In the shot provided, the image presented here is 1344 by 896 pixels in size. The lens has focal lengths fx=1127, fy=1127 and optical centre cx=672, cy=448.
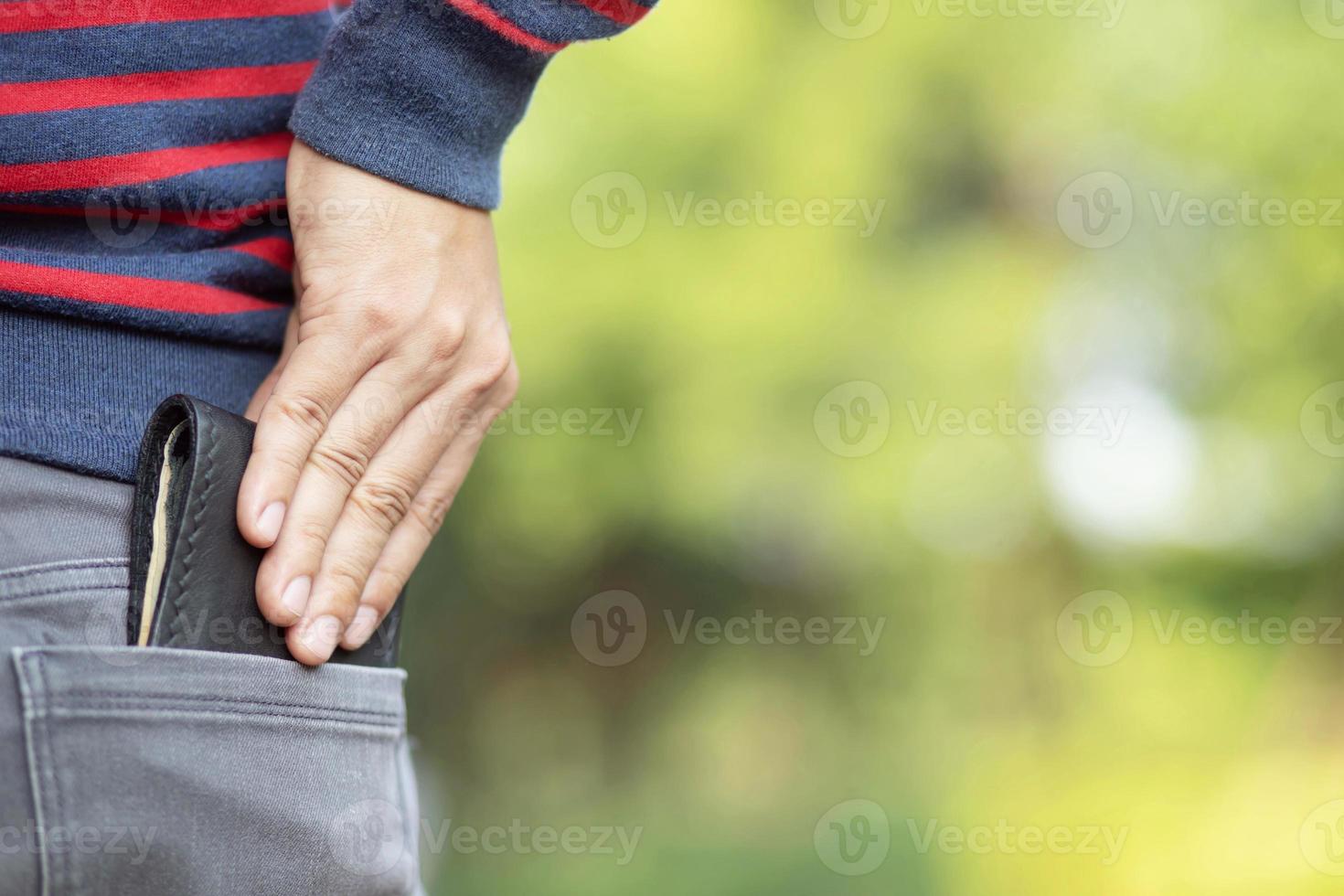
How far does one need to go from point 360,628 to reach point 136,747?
211mm

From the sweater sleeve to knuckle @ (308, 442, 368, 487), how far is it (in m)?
0.22

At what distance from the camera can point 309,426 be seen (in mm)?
880

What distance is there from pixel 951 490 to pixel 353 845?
4.78m

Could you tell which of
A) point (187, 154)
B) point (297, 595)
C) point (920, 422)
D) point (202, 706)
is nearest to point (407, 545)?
point (297, 595)

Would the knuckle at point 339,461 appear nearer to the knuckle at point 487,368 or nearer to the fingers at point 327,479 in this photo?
the fingers at point 327,479

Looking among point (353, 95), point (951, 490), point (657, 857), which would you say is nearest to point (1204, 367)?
point (951, 490)

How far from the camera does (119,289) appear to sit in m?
0.82

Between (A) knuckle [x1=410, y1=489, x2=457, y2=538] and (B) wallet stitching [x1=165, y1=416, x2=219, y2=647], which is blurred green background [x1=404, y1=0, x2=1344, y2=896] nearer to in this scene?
(A) knuckle [x1=410, y1=489, x2=457, y2=538]

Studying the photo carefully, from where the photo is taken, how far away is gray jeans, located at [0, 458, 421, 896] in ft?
2.28

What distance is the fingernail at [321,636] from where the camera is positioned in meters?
0.83

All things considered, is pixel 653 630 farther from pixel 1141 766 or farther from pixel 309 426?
pixel 309 426

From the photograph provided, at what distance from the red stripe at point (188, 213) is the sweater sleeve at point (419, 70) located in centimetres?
8

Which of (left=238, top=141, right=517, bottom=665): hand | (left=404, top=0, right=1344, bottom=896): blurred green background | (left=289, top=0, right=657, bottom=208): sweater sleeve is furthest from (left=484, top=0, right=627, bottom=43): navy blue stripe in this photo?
(left=404, top=0, right=1344, bottom=896): blurred green background

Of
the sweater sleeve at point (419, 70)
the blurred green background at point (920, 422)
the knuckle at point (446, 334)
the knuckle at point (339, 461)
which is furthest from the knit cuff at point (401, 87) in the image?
the blurred green background at point (920, 422)
